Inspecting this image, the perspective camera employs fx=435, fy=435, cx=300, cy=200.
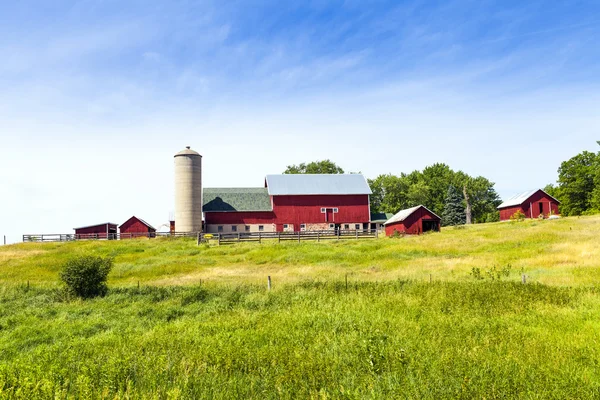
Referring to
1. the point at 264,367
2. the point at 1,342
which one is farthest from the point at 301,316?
the point at 1,342

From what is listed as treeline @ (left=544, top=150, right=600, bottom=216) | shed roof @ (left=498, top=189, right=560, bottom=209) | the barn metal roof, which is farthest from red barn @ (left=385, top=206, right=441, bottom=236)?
treeline @ (left=544, top=150, right=600, bottom=216)

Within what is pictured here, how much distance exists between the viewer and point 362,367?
8703 millimetres

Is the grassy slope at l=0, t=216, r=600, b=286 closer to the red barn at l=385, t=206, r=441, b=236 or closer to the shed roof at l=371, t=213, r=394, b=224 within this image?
the red barn at l=385, t=206, r=441, b=236

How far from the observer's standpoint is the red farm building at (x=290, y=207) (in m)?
58.4

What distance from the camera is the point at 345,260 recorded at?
31.6 metres

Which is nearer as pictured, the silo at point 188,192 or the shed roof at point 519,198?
the silo at point 188,192

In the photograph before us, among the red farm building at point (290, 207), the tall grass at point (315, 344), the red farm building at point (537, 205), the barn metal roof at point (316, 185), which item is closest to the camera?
the tall grass at point (315, 344)

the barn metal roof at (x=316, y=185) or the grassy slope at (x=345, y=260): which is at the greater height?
the barn metal roof at (x=316, y=185)

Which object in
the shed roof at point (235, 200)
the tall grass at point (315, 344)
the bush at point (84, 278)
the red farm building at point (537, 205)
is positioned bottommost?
the tall grass at point (315, 344)

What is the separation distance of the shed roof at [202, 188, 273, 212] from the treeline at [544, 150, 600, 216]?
58.1 m

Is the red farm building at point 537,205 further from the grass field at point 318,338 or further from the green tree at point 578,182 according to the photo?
the grass field at point 318,338

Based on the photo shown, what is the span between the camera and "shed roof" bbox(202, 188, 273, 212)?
58594 millimetres

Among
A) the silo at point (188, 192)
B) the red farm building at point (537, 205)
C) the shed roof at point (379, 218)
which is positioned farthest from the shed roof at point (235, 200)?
the red farm building at point (537, 205)

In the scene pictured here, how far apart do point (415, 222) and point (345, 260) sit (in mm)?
22613
